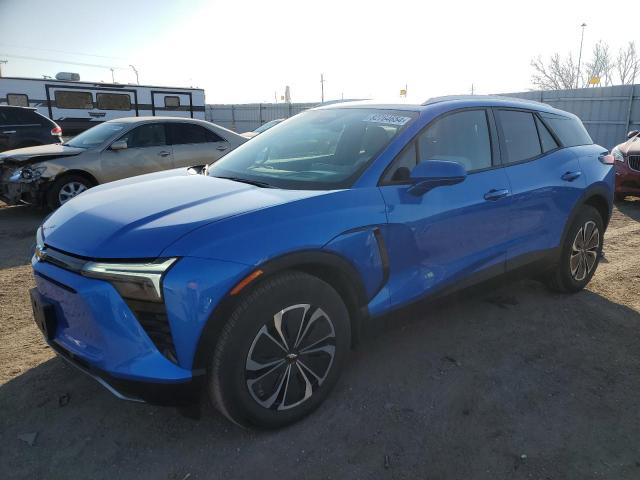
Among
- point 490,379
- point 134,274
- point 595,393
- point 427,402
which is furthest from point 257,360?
point 595,393

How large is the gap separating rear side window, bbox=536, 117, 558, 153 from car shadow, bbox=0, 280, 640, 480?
4.40 ft

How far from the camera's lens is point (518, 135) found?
374cm

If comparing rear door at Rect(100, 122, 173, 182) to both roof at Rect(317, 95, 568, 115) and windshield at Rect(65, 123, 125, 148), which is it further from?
roof at Rect(317, 95, 568, 115)

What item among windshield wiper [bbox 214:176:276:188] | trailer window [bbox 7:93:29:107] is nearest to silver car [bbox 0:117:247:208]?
windshield wiper [bbox 214:176:276:188]

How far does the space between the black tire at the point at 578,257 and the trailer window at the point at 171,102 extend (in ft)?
56.4

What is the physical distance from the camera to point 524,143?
3766mm

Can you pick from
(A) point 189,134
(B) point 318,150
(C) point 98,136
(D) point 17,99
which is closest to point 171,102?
(D) point 17,99

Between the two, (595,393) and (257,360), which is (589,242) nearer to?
(595,393)

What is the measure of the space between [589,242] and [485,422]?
2.53m

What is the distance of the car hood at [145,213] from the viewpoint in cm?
217

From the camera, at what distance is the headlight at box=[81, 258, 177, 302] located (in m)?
2.06

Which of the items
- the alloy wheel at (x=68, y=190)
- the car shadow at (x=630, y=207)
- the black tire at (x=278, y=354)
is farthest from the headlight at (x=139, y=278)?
the car shadow at (x=630, y=207)

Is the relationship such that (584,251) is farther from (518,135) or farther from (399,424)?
(399,424)

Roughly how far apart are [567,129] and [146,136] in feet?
21.0
